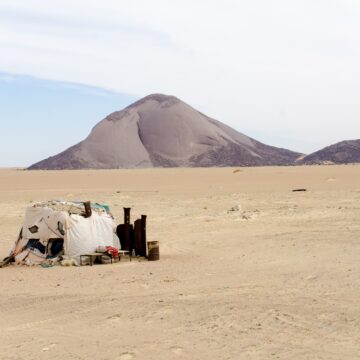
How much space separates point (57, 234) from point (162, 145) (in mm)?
114967

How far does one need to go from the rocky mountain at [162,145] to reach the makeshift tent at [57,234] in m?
99.7

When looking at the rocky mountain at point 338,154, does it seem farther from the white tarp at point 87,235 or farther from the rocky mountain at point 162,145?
the white tarp at point 87,235

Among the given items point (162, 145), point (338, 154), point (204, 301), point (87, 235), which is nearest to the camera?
point (204, 301)

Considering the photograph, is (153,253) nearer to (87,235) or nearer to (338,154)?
(87,235)

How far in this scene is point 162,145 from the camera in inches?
5138

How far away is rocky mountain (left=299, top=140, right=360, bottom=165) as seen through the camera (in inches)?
4464

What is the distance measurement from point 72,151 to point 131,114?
20.7 m

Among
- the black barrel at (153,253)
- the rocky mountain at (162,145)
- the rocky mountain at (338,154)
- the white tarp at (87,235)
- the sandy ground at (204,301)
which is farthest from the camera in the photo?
the rocky mountain at (162,145)

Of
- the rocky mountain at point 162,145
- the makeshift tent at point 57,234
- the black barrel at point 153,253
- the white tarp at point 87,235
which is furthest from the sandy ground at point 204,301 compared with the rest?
the rocky mountain at point 162,145

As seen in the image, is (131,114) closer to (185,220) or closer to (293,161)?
(293,161)

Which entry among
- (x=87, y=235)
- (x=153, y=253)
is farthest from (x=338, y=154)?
(x=87, y=235)

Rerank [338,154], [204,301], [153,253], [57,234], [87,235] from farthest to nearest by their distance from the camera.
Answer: [338,154], [87,235], [57,234], [153,253], [204,301]

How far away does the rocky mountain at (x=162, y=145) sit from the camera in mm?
121375

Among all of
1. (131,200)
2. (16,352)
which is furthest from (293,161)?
(16,352)
